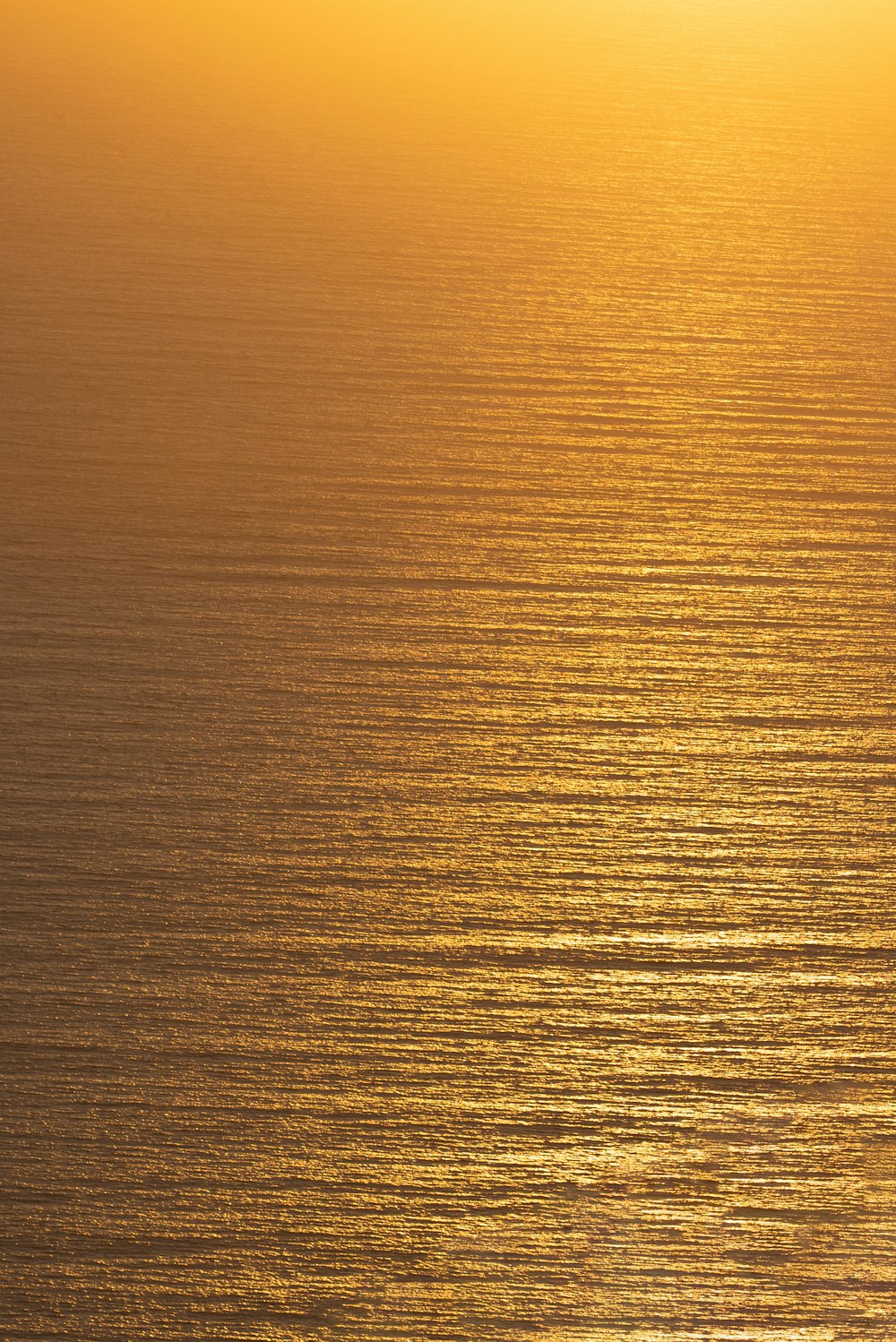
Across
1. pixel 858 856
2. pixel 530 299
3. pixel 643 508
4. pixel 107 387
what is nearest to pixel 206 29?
pixel 530 299

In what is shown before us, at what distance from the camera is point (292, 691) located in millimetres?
1110

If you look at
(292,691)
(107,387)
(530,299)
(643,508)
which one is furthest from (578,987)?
(530,299)

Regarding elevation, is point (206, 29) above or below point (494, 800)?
above

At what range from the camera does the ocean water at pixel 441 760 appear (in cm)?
76

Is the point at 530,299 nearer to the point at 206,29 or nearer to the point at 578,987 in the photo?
the point at 578,987

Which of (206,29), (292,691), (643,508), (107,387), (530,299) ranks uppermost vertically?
(206,29)

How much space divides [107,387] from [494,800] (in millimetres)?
724

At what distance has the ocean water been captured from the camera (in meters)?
0.76

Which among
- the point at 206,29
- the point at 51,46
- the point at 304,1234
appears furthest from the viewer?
the point at 206,29

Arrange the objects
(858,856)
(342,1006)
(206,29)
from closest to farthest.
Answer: (342,1006), (858,856), (206,29)

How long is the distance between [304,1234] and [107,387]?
0.99 m

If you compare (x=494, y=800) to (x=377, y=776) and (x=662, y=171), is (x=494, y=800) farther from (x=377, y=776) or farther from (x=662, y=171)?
(x=662, y=171)

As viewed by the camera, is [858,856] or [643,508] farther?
[643,508]

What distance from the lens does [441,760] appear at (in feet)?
3.47
